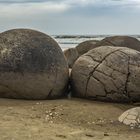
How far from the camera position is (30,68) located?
7961mm

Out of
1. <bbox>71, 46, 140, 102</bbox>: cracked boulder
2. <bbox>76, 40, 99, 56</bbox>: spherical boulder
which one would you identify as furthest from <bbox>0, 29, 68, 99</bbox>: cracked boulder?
<bbox>76, 40, 99, 56</bbox>: spherical boulder

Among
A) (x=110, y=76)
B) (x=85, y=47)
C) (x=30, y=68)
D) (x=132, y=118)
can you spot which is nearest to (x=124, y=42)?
(x=85, y=47)

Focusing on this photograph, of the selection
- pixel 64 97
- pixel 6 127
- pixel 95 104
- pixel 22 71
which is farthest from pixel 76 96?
pixel 6 127

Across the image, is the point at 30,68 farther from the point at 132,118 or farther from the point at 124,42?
the point at 124,42

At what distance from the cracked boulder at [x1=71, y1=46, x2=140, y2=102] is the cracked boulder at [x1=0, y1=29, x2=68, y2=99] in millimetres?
426

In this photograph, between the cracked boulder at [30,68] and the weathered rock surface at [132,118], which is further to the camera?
the cracked boulder at [30,68]

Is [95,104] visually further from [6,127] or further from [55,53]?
[6,127]

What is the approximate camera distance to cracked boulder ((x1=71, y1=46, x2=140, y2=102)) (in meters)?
8.09

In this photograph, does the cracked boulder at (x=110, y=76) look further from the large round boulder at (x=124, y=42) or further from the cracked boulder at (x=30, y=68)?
the large round boulder at (x=124, y=42)

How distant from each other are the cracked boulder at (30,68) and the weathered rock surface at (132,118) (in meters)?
2.01

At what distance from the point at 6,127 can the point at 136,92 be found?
3237mm

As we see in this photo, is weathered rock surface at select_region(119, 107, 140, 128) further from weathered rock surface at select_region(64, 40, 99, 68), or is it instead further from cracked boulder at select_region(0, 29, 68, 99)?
weathered rock surface at select_region(64, 40, 99, 68)

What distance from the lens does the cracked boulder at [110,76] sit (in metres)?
8.09

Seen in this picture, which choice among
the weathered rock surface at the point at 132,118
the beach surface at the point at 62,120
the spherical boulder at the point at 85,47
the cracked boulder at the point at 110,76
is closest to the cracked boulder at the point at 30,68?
the beach surface at the point at 62,120
